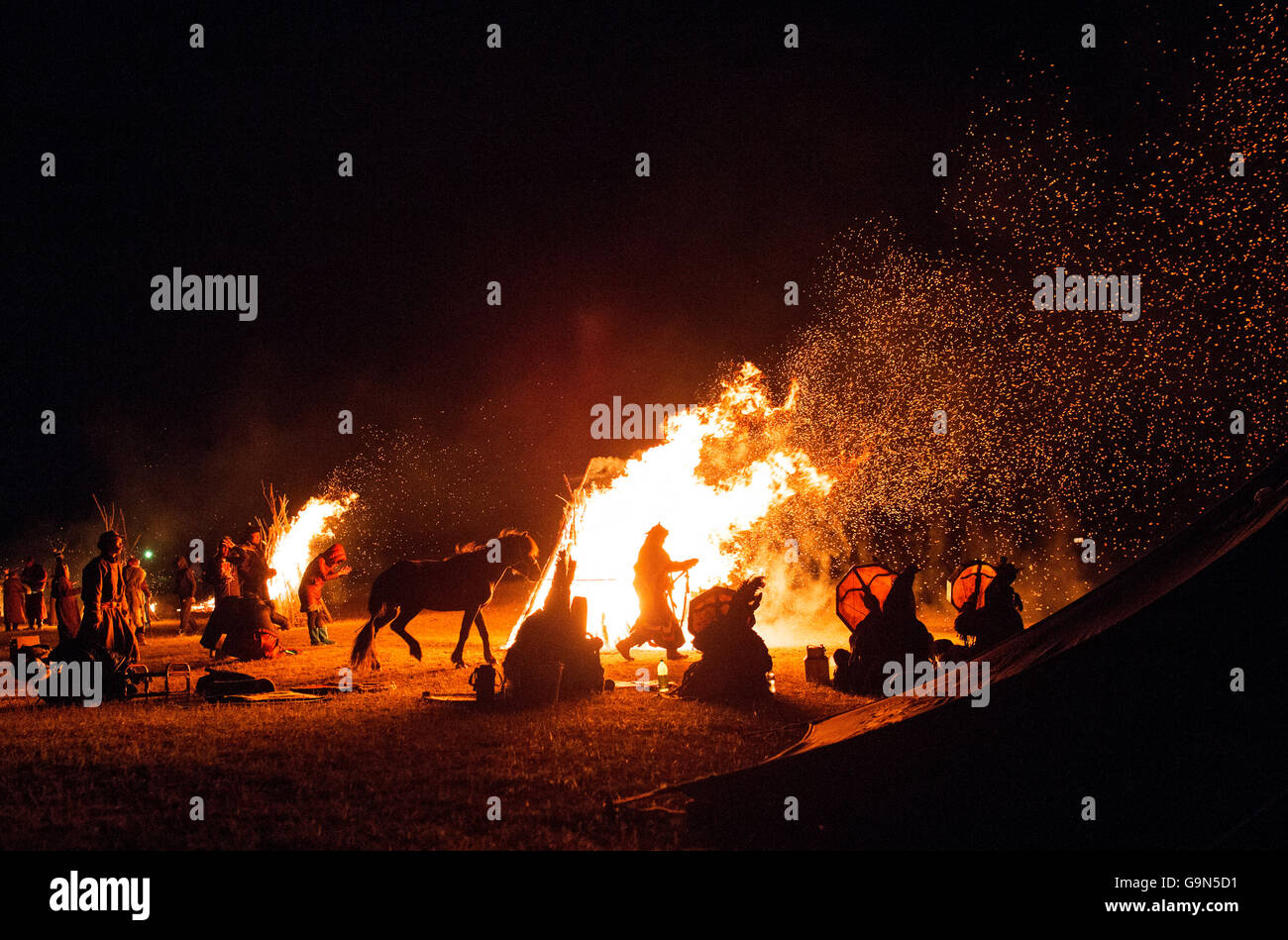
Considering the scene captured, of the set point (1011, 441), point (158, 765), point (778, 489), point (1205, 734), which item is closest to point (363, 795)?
point (158, 765)

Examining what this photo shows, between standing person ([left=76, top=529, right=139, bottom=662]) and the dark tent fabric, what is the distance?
34.5ft

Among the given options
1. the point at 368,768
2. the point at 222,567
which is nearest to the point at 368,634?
the point at 368,768

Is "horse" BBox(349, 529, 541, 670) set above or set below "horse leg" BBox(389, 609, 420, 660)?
above

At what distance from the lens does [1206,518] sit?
6.45 metres

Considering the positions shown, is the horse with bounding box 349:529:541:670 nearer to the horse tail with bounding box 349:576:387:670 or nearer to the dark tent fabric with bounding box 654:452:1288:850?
the horse tail with bounding box 349:576:387:670

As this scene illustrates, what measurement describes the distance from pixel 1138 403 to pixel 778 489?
22.4 metres

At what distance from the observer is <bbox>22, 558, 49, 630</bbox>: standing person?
2450 centimetres

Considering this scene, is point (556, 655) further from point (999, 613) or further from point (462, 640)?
point (999, 613)

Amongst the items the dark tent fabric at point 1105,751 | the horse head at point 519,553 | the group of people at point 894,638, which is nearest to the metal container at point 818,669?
the group of people at point 894,638

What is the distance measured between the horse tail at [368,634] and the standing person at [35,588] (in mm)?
17170

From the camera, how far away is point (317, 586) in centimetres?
1950

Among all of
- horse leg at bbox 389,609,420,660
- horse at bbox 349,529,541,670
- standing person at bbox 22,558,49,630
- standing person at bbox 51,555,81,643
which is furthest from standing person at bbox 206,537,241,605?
standing person at bbox 22,558,49,630

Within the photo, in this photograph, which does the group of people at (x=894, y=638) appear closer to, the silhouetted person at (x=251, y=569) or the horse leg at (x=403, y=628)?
the horse leg at (x=403, y=628)

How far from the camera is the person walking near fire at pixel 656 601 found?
1670 centimetres
